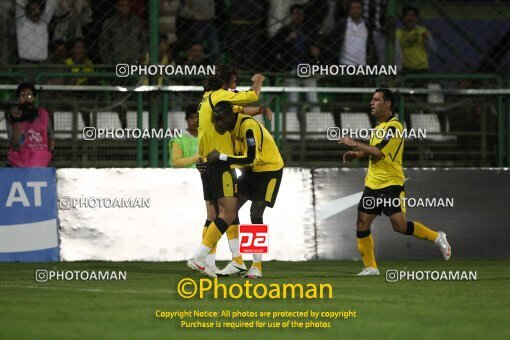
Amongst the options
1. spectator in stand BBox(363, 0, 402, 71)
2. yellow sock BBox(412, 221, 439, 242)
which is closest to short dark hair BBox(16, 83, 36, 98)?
spectator in stand BBox(363, 0, 402, 71)

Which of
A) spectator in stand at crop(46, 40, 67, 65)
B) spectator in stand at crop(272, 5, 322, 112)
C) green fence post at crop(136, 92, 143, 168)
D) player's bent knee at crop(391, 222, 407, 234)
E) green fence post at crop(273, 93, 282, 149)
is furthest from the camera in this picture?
spectator in stand at crop(272, 5, 322, 112)

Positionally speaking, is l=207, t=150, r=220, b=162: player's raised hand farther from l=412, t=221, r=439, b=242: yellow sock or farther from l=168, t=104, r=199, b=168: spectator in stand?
l=168, t=104, r=199, b=168: spectator in stand

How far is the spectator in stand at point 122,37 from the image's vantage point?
1898 centimetres

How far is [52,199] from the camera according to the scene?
17016mm

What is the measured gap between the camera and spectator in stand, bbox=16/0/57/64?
18.8 meters

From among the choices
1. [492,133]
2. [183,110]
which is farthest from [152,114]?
[492,133]

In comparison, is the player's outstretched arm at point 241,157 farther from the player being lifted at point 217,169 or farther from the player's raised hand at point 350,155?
the player's raised hand at point 350,155

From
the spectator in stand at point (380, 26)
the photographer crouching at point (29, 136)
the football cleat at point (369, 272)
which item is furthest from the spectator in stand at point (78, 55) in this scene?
the football cleat at point (369, 272)

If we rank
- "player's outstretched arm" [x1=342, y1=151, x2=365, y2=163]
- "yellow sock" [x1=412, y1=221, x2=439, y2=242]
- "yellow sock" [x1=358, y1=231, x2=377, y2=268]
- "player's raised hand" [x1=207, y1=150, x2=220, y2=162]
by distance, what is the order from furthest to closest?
"yellow sock" [x1=412, y1=221, x2=439, y2=242] → "yellow sock" [x1=358, y1=231, x2=377, y2=268] → "player's outstretched arm" [x1=342, y1=151, x2=365, y2=163] → "player's raised hand" [x1=207, y1=150, x2=220, y2=162]

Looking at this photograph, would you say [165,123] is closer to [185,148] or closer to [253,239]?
[185,148]

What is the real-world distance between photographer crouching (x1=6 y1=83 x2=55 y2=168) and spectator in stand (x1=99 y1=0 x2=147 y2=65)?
2.18 meters

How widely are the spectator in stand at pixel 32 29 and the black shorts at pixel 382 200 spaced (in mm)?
6717

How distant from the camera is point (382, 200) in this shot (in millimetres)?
14789

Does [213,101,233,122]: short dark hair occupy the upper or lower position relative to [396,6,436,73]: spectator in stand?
lower
